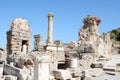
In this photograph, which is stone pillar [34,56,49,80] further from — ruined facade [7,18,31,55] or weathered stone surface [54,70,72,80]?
ruined facade [7,18,31,55]

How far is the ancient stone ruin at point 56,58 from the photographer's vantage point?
37.3 feet

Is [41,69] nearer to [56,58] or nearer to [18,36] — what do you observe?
[56,58]

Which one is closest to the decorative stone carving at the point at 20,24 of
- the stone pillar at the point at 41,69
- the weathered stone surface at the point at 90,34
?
the weathered stone surface at the point at 90,34

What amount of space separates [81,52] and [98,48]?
4.34ft

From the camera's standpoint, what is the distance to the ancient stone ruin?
1136cm

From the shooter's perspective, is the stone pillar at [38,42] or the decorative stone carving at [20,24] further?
the stone pillar at [38,42]

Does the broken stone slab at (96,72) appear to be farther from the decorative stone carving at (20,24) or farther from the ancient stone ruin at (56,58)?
the decorative stone carving at (20,24)

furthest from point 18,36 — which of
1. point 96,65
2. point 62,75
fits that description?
point 62,75

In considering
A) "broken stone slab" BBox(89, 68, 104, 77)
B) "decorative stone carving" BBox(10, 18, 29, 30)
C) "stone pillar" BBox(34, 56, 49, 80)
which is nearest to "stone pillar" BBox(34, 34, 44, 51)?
"decorative stone carving" BBox(10, 18, 29, 30)

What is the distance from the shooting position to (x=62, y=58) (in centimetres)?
1914

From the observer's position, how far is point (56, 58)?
18.2m

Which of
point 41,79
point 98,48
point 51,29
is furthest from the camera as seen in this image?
point 51,29

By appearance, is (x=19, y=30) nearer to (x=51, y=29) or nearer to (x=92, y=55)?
(x=92, y=55)

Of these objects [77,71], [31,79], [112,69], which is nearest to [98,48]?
[112,69]
